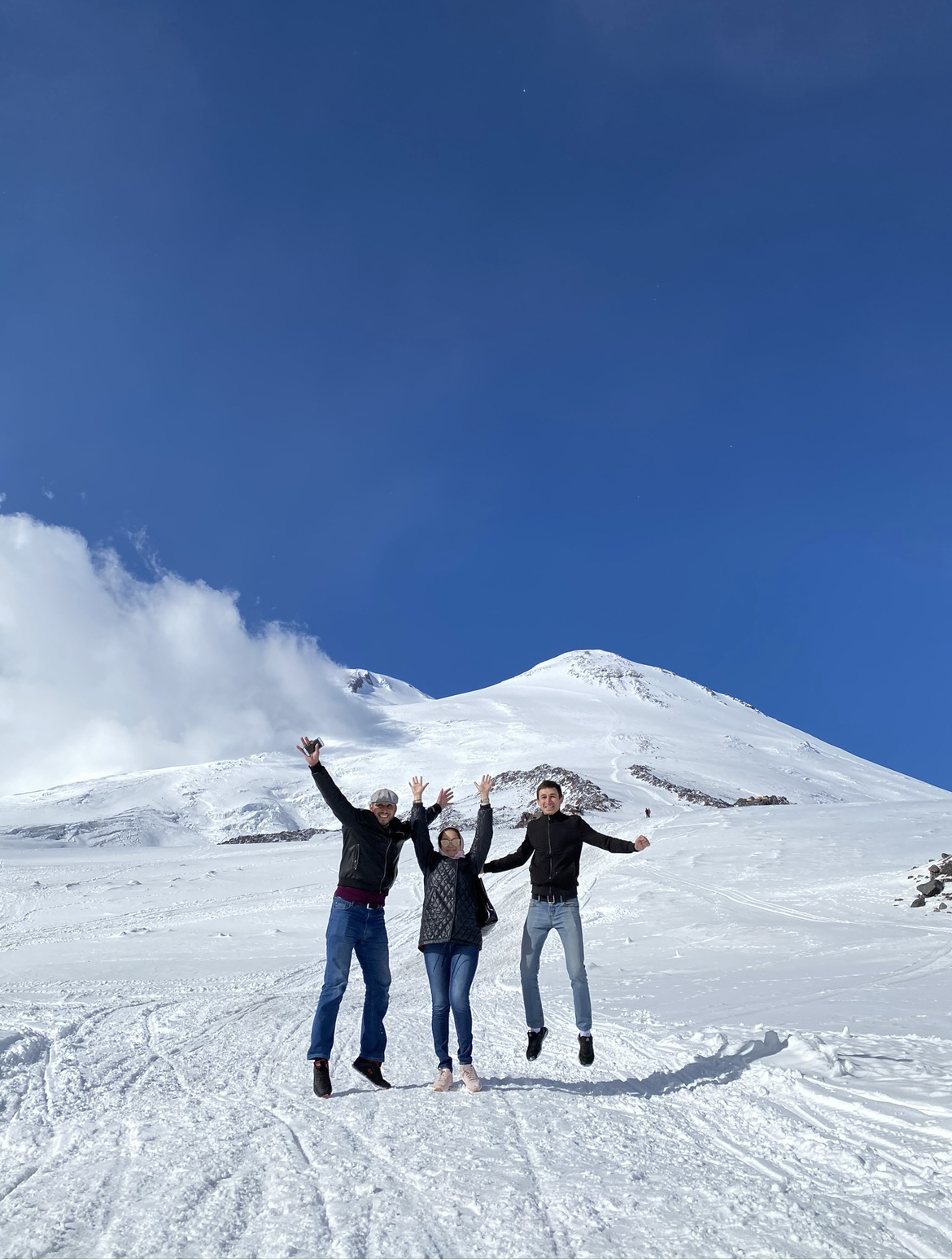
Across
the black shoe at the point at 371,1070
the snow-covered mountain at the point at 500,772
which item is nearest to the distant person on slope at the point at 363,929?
the black shoe at the point at 371,1070

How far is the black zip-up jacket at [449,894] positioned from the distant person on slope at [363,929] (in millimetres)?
274

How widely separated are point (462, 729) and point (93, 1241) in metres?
78.9

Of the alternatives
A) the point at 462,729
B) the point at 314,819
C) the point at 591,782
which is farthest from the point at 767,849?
the point at 462,729

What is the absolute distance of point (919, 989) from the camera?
900 cm

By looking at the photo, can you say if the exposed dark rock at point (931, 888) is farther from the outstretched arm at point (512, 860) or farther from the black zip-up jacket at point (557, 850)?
the outstretched arm at point (512, 860)

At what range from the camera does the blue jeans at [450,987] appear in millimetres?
5535

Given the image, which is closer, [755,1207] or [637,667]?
[755,1207]

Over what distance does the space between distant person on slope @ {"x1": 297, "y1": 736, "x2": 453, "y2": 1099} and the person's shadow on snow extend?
916 mm

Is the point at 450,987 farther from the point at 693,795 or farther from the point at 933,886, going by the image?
the point at 693,795

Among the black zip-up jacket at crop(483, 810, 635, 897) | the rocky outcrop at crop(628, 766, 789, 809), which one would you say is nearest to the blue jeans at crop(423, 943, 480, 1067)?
the black zip-up jacket at crop(483, 810, 635, 897)

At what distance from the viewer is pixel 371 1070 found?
5.50 m

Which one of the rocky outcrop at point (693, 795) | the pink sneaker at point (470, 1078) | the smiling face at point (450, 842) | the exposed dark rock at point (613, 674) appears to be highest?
the exposed dark rock at point (613, 674)

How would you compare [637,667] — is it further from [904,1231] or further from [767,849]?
[904,1231]

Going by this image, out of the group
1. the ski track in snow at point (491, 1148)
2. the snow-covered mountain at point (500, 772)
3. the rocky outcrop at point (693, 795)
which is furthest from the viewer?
the snow-covered mountain at point (500, 772)
